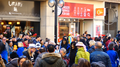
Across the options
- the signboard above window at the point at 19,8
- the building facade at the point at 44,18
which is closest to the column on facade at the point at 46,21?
the building facade at the point at 44,18

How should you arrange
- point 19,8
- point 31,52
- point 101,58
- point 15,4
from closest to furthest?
point 101,58 → point 31,52 → point 15,4 → point 19,8

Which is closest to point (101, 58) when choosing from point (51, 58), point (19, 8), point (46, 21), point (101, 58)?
point (101, 58)

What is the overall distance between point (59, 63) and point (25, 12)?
39.5 feet

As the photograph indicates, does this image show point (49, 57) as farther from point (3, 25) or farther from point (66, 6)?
point (66, 6)

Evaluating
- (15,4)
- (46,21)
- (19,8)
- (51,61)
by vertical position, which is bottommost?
(51,61)

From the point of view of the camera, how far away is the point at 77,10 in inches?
710

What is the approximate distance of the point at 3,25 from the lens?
14.7 m

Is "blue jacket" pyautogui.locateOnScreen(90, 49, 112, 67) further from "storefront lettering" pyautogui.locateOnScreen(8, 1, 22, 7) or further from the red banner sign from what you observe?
the red banner sign

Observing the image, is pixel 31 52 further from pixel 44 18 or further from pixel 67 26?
pixel 67 26

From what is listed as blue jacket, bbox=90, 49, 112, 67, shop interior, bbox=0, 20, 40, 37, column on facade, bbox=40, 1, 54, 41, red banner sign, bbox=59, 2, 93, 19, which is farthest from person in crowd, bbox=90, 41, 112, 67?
red banner sign, bbox=59, 2, 93, 19

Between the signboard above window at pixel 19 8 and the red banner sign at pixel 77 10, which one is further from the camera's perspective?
the red banner sign at pixel 77 10

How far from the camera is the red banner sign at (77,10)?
17259 mm

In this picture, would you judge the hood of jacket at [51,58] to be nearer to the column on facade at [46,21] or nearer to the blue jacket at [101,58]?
the blue jacket at [101,58]

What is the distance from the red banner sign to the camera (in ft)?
56.6
